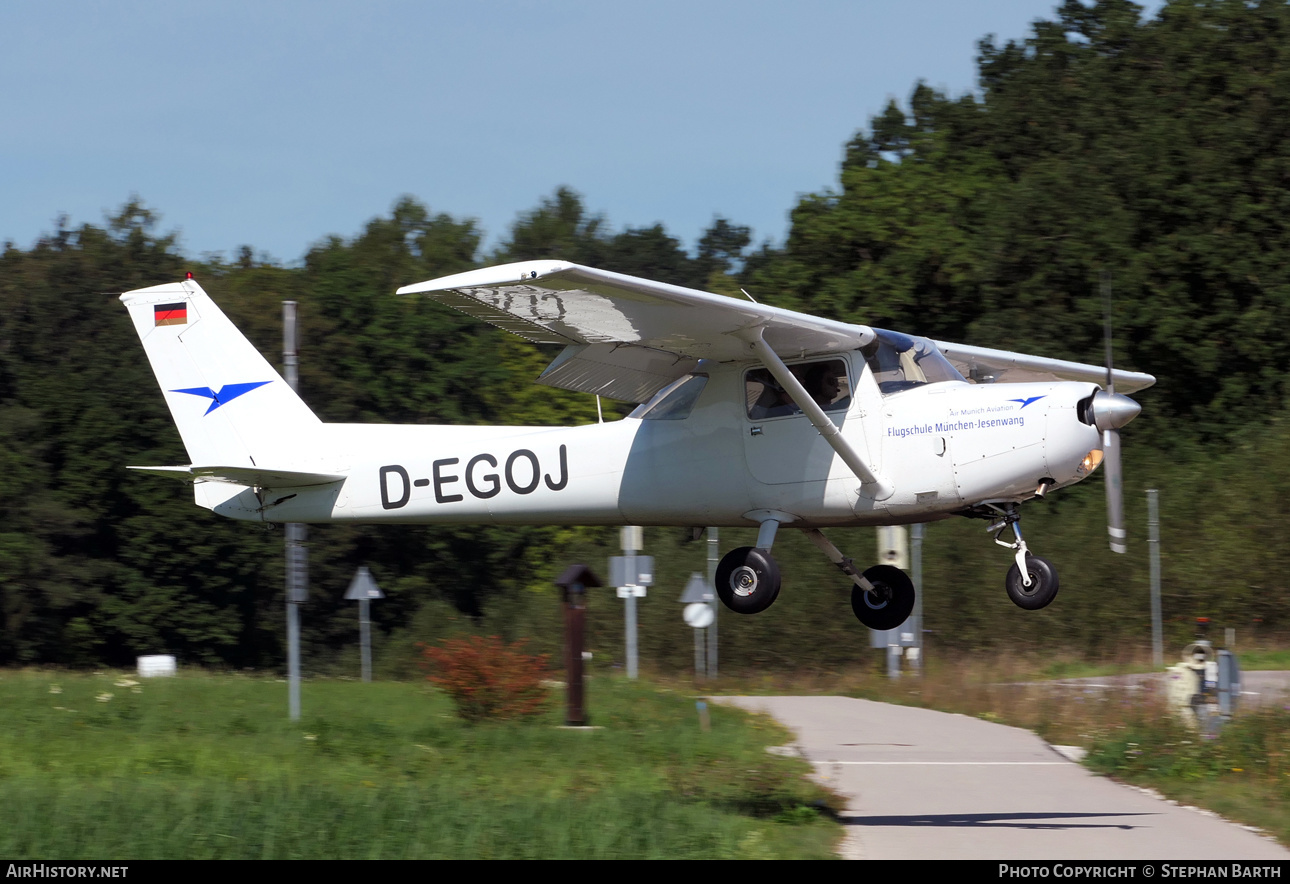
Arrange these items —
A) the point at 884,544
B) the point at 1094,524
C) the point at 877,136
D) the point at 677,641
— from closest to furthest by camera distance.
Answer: the point at 884,544, the point at 1094,524, the point at 677,641, the point at 877,136

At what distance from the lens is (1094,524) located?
32.6 metres

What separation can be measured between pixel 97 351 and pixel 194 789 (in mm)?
37299

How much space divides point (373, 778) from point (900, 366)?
23.4ft

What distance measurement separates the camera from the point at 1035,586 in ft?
38.5

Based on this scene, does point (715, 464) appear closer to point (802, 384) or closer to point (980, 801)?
point (802, 384)

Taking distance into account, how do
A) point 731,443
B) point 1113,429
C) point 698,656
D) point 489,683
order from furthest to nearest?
point 698,656 < point 489,683 < point 731,443 < point 1113,429

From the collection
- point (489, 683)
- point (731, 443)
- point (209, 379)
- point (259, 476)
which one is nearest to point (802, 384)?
point (731, 443)

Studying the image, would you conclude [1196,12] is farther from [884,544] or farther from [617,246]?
[617,246]

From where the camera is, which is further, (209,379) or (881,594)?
(209,379)

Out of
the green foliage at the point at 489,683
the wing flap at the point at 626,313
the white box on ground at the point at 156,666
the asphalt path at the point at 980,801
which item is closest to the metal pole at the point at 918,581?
the asphalt path at the point at 980,801

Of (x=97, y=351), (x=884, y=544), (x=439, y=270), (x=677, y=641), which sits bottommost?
(x=677, y=641)

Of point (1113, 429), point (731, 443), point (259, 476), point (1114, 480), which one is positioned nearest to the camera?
point (1113, 429)
